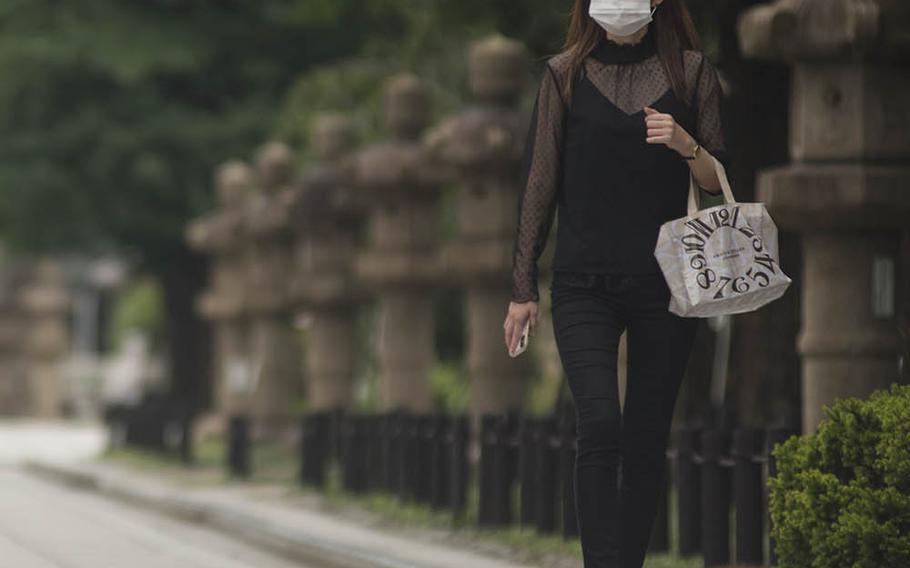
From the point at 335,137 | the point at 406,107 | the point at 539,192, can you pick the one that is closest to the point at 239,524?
the point at 406,107

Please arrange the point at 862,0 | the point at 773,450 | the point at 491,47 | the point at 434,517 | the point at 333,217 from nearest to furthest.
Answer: the point at 773,450
the point at 862,0
the point at 434,517
the point at 491,47
the point at 333,217

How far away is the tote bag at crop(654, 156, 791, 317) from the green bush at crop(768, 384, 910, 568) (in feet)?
3.79

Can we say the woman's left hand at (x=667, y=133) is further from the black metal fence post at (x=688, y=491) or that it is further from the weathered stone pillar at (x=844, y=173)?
the black metal fence post at (x=688, y=491)

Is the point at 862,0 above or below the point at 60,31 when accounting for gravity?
below

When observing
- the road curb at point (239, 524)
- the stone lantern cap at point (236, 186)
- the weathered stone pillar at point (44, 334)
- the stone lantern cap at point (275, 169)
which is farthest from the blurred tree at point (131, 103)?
the road curb at point (239, 524)

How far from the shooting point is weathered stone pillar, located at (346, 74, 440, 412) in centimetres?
1888

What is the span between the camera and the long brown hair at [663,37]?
7660 mm

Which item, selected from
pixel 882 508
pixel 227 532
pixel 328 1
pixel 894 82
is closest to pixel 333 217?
pixel 328 1

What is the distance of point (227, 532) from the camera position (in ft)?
48.6

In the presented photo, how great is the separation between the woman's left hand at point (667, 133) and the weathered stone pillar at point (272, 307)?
660 inches

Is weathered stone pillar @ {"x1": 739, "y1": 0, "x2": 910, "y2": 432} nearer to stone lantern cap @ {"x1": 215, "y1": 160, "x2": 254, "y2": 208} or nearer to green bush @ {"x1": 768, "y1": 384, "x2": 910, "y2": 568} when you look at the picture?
green bush @ {"x1": 768, "y1": 384, "x2": 910, "y2": 568}

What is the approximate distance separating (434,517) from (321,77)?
60.7ft

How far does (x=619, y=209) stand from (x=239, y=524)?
7.55 metres

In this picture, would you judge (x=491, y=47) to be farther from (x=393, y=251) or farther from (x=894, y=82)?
(x=894, y=82)
